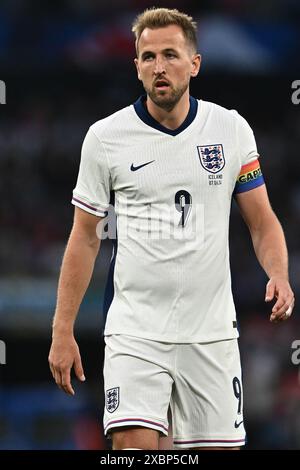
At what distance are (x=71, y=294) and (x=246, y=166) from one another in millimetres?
979

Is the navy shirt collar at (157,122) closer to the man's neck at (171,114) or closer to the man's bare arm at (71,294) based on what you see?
the man's neck at (171,114)

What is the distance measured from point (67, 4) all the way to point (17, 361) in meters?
5.10

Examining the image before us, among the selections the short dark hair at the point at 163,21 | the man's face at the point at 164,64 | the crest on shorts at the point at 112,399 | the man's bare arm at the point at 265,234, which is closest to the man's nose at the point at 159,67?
the man's face at the point at 164,64

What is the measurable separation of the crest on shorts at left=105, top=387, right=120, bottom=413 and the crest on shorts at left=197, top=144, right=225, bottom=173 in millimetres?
1043

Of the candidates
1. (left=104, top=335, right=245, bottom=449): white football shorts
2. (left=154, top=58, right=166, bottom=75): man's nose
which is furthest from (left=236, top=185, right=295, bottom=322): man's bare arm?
(left=154, top=58, right=166, bottom=75): man's nose

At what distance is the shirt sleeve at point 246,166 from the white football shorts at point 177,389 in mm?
717

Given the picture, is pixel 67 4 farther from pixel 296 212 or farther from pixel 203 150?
pixel 203 150

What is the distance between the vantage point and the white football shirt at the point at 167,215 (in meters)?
4.71

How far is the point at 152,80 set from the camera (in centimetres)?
477

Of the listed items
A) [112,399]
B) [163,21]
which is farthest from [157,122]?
[112,399]

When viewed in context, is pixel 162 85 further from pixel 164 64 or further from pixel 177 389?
pixel 177 389

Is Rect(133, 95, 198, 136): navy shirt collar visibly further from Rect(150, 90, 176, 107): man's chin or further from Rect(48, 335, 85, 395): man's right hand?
Rect(48, 335, 85, 395): man's right hand
